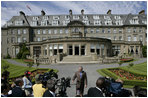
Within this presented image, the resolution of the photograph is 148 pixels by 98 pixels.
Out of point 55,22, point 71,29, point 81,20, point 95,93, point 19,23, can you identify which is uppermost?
point 81,20

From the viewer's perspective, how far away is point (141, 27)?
46312mm

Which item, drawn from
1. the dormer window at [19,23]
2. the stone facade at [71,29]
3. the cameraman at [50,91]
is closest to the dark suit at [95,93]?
the cameraman at [50,91]

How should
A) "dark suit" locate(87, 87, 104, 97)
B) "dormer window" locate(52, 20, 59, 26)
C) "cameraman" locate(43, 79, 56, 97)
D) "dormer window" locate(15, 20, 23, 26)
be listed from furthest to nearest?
"dormer window" locate(52, 20, 59, 26)
"dormer window" locate(15, 20, 23, 26)
"dark suit" locate(87, 87, 104, 97)
"cameraman" locate(43, 79, 56, 97)

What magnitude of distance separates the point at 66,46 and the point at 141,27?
3985cm

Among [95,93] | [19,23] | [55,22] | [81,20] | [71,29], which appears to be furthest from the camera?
[81,20]

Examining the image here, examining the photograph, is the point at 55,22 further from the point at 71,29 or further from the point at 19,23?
the point at 19,23

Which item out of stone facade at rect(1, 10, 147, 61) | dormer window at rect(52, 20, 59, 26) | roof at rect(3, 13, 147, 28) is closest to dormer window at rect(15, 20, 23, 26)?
stone facade at rect(1, 10, 147, 61)

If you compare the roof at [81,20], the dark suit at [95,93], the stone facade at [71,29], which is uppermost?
the roof at [81,20]

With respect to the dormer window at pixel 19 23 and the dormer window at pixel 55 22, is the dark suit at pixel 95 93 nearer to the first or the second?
the dormer window at pixel 55 22

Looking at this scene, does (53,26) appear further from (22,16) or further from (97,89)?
(97,89)

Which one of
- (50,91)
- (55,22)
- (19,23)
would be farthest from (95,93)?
(19,23)

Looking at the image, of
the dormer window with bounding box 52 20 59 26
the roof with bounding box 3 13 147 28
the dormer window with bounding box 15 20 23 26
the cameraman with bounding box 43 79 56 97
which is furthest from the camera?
the dormer window with bounding box 52 20 59 26

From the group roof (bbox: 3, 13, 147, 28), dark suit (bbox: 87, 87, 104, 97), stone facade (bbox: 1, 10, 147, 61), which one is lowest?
dark suit (bbox: 87, 87, 104, 97)

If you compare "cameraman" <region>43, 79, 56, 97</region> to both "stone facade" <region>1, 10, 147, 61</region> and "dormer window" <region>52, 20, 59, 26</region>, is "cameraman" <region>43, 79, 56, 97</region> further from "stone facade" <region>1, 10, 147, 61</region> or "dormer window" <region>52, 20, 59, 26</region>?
"dormer window" <region>52, 20, 59, 26</region>
